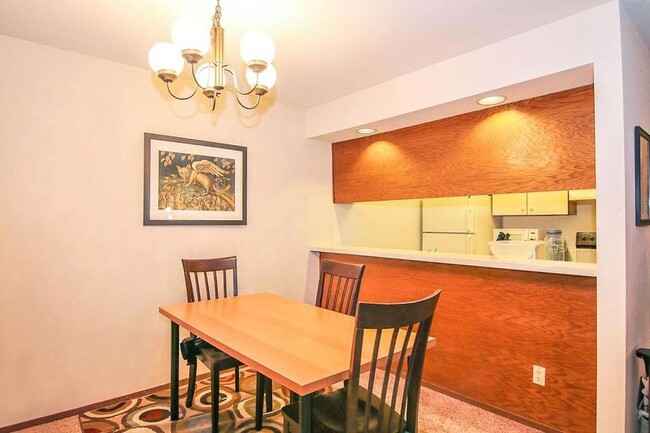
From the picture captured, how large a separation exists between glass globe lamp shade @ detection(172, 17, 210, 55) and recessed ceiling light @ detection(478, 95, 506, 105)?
1806 millimetres

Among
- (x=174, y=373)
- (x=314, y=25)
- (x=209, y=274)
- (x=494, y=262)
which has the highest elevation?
(x=314, y=25)

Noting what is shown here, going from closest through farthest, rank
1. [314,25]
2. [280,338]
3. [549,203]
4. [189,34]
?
1. [189,34]
2. [280,338]
3. [314,25]
4. [549,203]

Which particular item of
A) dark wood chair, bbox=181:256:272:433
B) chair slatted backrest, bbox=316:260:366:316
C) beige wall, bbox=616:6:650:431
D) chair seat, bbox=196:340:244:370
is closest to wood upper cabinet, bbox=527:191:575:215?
beige wall, bbox=616:6:650:431

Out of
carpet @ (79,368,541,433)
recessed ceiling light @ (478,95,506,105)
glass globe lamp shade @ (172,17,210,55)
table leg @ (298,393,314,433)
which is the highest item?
recessed ceiling light @ (478,95,506,105)

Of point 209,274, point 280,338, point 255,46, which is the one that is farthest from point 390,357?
point 209,274

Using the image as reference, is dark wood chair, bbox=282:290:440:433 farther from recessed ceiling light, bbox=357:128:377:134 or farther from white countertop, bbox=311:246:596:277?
recessed ceiling light, bbox=357:128:377:134

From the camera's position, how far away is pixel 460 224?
4094 millimetres

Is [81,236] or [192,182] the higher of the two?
[192,182]

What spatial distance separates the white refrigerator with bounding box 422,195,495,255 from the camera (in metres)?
4.03

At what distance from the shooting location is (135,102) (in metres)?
2.68

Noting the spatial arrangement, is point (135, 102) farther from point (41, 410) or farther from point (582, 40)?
point (582, 40)

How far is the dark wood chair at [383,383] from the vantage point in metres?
1.23

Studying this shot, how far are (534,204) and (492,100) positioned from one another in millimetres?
1822

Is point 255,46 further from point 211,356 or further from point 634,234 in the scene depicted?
point 634,234
